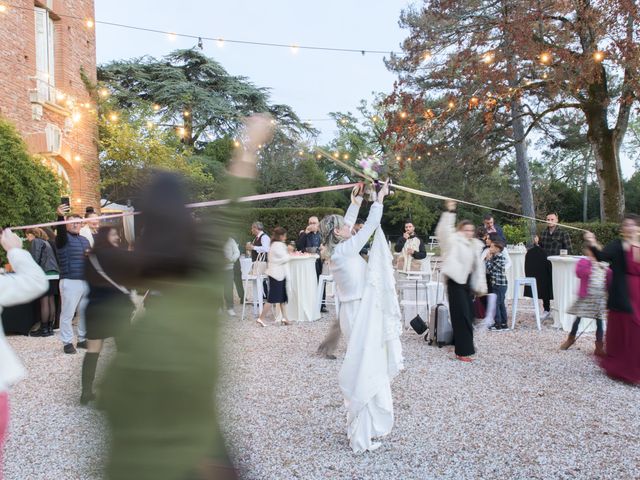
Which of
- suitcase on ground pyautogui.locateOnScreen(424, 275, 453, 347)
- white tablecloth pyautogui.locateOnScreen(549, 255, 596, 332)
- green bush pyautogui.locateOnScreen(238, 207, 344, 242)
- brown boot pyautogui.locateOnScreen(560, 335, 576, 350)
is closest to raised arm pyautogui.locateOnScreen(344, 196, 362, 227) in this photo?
suitcase on ground pyautogui.locateOnScreen(424, 275, 453, 347)

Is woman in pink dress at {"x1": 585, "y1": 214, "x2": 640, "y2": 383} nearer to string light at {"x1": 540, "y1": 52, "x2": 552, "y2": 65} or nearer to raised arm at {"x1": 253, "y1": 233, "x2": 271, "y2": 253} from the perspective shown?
raised arm at {"x1": 253, "y1": 233, "x2": 271, "y2": 253}

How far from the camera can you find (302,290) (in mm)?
10039

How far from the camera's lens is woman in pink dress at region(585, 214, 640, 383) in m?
5.41

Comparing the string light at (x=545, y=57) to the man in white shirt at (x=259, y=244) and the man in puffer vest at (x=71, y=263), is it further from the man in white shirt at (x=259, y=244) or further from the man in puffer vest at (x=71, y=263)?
the man in puffer vest at (x=71, y=263)

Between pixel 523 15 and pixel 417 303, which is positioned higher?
pixel 523 15

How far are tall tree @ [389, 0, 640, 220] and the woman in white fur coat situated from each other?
30.3 feet

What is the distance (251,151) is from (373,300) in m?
2.06

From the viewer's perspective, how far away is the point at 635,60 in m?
12.8

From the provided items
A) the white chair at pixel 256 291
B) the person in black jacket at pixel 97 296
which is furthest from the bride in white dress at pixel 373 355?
the white chair at pixel 256 291

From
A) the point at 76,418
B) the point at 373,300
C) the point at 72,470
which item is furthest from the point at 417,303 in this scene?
the point at 72,470

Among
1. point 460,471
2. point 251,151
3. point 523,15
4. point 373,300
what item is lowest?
point 460,471

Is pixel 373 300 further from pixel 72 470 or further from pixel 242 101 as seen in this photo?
pixel 242 101

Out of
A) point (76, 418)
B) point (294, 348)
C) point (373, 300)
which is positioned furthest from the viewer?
point (294, 348)

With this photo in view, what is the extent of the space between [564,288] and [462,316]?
2.79 meters
